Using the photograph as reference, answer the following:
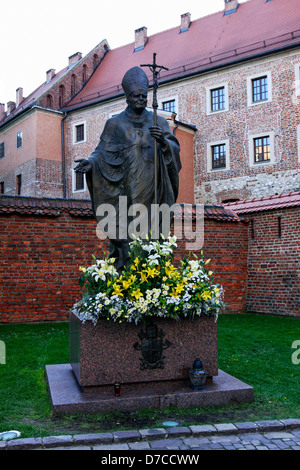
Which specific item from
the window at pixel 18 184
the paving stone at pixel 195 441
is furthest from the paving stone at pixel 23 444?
the window at pixel 18 184

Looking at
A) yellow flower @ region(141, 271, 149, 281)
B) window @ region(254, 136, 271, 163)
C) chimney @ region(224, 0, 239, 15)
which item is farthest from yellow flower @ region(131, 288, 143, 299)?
chimney @ region(224, 0, 239, 15)

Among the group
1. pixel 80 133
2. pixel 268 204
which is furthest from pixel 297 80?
pixel 80 133

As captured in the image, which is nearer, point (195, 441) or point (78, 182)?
point (195, 441)

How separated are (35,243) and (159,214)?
231 inches

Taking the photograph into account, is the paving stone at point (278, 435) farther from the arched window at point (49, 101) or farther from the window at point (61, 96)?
the window at point (61, 96)

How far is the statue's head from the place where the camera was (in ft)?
16.9

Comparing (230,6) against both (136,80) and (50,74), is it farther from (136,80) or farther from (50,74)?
(136,80)

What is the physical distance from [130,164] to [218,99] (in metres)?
22.9

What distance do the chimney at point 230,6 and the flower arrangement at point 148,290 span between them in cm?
2924

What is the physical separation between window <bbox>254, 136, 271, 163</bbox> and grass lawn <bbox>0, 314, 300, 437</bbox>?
53.6ft

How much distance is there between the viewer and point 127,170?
5234mm

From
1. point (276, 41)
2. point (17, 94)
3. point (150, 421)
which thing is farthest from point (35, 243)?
point (17, 94)

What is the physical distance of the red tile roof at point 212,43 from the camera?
25188 mm
